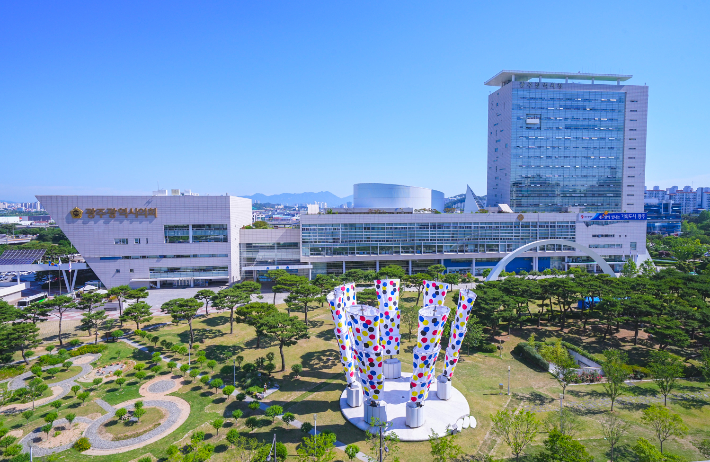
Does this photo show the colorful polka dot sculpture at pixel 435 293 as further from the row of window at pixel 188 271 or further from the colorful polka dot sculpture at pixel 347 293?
the row of window at pixel 188 271

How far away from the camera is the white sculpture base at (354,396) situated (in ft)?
76.7

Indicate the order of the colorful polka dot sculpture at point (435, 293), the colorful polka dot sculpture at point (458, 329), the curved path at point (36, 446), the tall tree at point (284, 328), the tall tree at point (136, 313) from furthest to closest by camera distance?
the tall tree at point (136, 313)
the tall tree at point (284, 328)
the colorful polka dot sculpture at point (435, 293)
the colorful polka dot sculpture at point (458, 329)
the curved path at point (36, 446)

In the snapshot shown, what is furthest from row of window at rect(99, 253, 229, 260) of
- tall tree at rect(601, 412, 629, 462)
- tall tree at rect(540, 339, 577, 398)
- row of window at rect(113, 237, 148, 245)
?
tall tree at rect(601, 412, 629, 462)

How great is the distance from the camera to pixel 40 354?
33.1 metres

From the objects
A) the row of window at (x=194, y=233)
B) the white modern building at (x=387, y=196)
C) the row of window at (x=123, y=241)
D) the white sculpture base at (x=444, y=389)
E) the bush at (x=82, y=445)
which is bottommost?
the bush at (x=82, y=445)

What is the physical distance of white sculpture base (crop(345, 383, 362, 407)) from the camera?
23.4 m

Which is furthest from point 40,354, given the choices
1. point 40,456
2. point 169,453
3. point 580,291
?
point 580,291

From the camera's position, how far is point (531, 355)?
30.6 metres

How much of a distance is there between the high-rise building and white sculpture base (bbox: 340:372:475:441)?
71.7 meters

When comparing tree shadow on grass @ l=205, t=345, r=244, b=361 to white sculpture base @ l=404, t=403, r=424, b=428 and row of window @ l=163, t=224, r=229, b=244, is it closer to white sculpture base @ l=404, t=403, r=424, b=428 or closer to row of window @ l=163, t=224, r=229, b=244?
white sculpture base @ l=404, t=403, r=424, b=428

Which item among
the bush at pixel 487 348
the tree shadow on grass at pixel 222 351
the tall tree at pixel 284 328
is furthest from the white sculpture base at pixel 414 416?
the tree shadow on grass at pixel 222 351

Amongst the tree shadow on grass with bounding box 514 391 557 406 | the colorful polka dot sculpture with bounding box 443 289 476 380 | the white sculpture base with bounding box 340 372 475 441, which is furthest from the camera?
the tree shadow on grass with bounding box 514 391 557 406

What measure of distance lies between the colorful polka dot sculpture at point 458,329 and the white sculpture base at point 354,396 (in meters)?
6.00

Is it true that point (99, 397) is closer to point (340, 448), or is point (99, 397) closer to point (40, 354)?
point (40, 354)
